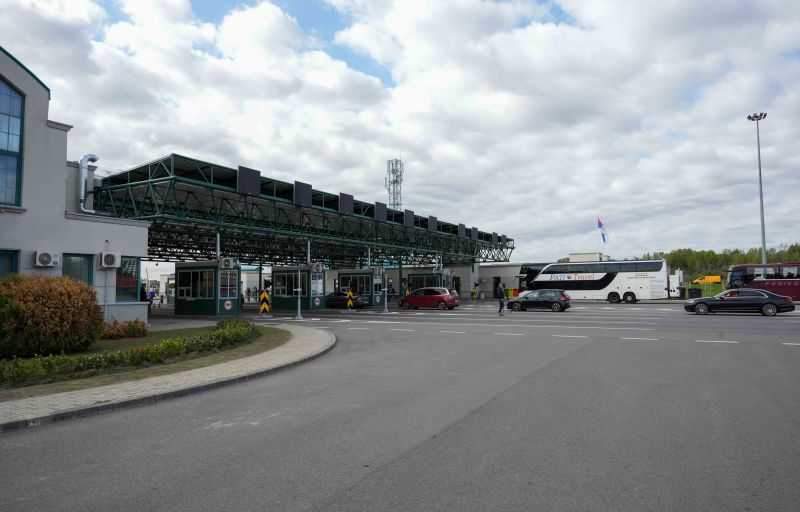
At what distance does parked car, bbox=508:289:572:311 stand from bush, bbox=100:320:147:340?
24.8 metres

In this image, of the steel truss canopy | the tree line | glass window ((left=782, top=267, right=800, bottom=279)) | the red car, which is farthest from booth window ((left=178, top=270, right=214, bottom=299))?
the tree line

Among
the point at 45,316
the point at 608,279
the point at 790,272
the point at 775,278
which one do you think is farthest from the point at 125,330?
the point at 790,272

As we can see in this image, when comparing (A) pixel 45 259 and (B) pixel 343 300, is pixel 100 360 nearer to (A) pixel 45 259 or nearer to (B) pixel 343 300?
(A) pixel 45 259

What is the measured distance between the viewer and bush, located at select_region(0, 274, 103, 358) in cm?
1152

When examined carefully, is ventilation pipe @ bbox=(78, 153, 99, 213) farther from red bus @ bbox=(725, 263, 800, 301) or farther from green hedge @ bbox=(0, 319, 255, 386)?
red bus @ bbox=(725, 263, 800, 301)

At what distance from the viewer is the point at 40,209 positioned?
1667 cm

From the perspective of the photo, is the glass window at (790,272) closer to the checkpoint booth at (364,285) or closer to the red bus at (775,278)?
the red bus at (775,278)

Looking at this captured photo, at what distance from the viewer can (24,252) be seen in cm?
1620

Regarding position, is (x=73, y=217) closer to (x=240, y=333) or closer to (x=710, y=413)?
(x=240, y=333)

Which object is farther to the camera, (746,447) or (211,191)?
(211,191)

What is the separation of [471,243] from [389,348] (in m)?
43.2

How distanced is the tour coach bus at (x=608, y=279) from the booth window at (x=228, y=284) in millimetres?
29014

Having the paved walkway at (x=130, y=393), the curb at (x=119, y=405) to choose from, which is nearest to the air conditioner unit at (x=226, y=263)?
the paved walkway at (x=130, y=393)

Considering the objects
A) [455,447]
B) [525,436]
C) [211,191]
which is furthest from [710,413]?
[211,191]
